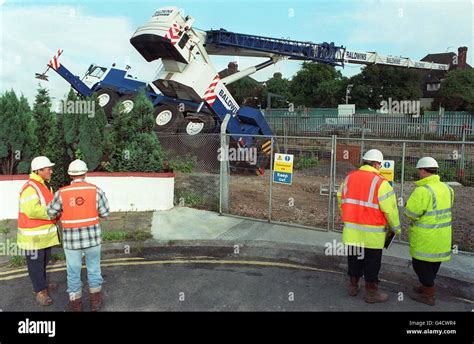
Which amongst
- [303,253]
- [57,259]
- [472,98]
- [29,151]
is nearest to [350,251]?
[303,253]

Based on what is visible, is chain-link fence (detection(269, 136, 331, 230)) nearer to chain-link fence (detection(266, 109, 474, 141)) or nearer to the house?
chain-link fence (detection(266, 109, 474, 141))

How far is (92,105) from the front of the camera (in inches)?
341

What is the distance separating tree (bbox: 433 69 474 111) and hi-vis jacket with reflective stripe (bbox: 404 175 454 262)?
43.1 meters

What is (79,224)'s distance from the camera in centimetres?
393

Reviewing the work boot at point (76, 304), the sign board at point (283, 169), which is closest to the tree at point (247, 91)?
the sign board at point (283, 169)

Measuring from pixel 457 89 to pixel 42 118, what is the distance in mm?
44576

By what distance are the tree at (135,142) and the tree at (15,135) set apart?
1.78 metres

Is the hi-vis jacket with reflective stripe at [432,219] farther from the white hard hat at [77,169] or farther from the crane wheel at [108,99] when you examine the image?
the crane wheel at [108,99]

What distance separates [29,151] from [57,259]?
154 inches

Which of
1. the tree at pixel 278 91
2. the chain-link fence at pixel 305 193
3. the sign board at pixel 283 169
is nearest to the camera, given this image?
the sign board at pixel 283 169

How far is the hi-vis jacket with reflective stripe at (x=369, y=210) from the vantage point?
4.24m

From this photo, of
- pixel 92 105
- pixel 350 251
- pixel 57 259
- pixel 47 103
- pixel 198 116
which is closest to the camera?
pixel 350 251
